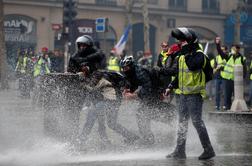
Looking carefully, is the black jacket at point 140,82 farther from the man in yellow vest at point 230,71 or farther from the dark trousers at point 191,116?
the man in yellow vest at point 230,71

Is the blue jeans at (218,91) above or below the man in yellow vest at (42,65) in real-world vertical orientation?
below

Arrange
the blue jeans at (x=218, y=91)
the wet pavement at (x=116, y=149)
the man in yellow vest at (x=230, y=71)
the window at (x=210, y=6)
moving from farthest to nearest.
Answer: the window at (x=210, y=6)
the blue jeans at (x=218, y=91)
the man in yellow vest at (x=230, y=71)
the wet pavement at (x=116, y=149)

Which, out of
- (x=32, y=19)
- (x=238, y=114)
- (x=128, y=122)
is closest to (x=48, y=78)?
(x=128, y=122)

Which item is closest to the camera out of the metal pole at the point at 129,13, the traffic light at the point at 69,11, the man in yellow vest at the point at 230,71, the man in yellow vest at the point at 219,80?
the man in yellow vest at the point at 230,71

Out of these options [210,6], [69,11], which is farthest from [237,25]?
[69,11]

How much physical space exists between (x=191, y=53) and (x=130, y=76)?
61.1 inches

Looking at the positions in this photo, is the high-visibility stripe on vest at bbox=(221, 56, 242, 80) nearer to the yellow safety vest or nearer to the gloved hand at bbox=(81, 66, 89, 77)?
the gloved hand at bbox=(81, 66, 89, 77)

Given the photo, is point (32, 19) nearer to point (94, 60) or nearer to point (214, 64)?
point (214, 64)

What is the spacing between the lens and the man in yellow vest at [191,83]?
869 centimetres

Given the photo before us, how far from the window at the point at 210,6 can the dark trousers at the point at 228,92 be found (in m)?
32.7

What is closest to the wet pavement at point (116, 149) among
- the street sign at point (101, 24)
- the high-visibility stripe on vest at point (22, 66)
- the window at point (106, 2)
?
the high-visibility stripe on vest at point (22, 66)

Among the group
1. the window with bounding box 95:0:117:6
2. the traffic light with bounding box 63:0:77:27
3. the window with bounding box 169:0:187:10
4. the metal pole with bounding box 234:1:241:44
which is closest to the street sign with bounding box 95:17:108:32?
the traffic light with bounding box 63:0:77:27

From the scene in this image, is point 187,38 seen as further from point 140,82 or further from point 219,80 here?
point 219,80

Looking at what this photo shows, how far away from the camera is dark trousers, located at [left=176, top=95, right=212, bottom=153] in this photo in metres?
8.72
